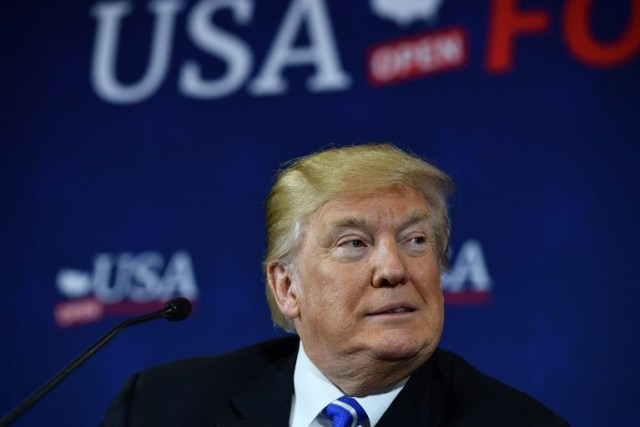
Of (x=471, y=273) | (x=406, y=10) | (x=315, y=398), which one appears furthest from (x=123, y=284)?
(x=315, y=398)

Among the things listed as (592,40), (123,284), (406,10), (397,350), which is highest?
(406,10)

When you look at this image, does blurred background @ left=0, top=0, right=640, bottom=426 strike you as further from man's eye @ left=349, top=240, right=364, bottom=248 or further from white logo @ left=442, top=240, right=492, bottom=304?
man's eye @ left=349, top=240, right=364, bottom=248

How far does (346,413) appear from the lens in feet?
6.23

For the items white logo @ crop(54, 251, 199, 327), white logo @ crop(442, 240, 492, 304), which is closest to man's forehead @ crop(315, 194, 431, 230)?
white logo @ crop(442, 240, 492, 304)

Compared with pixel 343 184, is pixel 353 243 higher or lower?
lower

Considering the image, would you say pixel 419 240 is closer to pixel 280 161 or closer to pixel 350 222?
pixel 350 222

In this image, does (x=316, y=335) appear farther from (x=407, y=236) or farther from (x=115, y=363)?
(x=115, y=363)

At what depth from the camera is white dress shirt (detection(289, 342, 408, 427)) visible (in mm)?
1909

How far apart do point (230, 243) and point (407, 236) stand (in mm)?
1503

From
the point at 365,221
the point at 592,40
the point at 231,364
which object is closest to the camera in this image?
the point at 365,221

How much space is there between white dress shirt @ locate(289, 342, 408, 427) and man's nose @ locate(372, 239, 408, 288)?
0.73 feet

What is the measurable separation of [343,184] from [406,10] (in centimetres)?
136

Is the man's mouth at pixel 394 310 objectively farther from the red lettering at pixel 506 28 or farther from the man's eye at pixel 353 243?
the red lettering at pixel 506 28

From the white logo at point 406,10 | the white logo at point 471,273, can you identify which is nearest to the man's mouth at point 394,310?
the white logo at point 471,273
